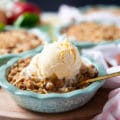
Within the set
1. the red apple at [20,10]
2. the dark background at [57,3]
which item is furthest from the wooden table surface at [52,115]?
the dark background at [57,3]

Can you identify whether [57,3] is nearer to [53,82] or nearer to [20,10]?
[20,10]

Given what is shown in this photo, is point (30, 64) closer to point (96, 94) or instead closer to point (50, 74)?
point (50, 74)

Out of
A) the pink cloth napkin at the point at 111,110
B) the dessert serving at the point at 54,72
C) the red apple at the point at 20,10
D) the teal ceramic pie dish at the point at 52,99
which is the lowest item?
the pink cloth napkin at the point at 111,110

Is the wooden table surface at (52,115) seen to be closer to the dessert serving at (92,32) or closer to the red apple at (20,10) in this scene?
the dessert serving at (92,32)

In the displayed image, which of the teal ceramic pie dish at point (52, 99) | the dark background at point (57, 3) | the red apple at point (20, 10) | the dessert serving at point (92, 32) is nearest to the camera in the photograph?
the teal ceramic pie dish at point (52, 99)

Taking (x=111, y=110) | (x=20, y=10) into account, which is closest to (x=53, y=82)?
(x=111, y=110)

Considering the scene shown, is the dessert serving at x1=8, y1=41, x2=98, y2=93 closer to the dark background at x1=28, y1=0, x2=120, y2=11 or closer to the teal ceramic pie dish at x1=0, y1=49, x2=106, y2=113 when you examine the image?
the teal ceramic pie dish at x1=0, y1=49, x2=106, y2=113
